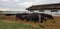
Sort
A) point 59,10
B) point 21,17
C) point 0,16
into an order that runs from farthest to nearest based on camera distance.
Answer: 1. point 59,10
2. point 0,16
3. point 21,17

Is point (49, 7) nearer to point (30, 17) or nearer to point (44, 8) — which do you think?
point (44, 8)

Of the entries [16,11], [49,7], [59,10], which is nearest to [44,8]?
[49,7]

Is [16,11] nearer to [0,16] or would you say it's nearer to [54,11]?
[0,16]

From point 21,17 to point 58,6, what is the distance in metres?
6.63

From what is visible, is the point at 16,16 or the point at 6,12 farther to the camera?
the point at 6,12

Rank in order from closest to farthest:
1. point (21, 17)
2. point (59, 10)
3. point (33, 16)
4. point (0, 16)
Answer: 1. point (33, 16)
2. point (21, 17)
3. point (0, 16)
4. point (59, 10)

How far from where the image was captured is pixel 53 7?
23.9 meters

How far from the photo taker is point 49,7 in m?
24.4

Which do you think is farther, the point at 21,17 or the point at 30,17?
the point at 21,17

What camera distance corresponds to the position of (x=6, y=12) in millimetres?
24078

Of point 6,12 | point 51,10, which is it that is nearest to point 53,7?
point 51,10

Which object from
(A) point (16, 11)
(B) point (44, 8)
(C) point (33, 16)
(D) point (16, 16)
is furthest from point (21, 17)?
(B) point (44, 8)

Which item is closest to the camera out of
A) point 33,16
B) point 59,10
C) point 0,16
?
point 33,16

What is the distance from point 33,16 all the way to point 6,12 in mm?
6815
